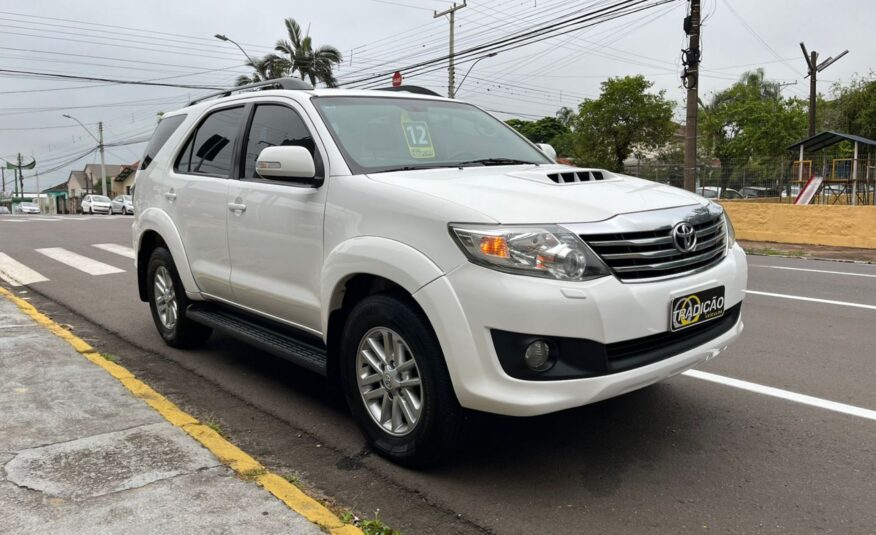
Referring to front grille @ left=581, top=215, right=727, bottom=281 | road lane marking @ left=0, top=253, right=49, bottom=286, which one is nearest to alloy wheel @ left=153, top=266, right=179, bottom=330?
front grille @ left=581, top=215, right=727, bottom=281

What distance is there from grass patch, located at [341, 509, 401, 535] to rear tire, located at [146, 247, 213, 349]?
295cm

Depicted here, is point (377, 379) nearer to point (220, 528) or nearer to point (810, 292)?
point (220, 528)

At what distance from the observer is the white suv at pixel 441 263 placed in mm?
2930

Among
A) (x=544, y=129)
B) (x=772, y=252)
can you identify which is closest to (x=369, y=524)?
(x=772, y=252)

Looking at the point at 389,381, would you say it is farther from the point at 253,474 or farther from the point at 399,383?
the point at 253,474

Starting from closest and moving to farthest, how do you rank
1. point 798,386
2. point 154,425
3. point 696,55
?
point 154,425
point 798,386
point 696,55

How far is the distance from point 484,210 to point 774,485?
184 centimetres

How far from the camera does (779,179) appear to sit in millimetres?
20469

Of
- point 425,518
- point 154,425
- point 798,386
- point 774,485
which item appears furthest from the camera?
point 798,386

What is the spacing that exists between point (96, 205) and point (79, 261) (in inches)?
1306

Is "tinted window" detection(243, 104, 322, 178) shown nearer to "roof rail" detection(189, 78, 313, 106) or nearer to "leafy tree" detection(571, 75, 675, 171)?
"roof rail" detection(189, 78, 313, 106)

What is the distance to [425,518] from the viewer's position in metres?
2.99

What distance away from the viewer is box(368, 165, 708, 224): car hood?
305cm

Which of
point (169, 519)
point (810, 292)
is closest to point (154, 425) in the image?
point (169, 519)
